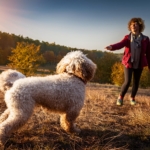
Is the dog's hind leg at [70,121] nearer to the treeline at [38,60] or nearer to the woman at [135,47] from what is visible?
the treeline at [38,60]

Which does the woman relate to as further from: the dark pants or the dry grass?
the dry grass

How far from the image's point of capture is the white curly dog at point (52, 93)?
3.54 m

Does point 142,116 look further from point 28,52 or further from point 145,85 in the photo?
point 145,85

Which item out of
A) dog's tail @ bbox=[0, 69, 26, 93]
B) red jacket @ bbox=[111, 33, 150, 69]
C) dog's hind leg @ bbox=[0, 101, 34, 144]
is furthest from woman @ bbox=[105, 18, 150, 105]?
dog's hind leg @ bbox=[0, 101, 34, 144]

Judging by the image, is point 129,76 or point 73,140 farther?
point 129,76

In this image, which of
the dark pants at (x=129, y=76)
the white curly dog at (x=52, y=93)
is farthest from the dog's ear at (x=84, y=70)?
the dark pants at (x=129, y=76)

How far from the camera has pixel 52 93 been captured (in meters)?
3.79

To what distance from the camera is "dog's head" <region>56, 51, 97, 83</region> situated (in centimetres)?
410

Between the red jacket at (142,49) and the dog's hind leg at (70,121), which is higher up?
the red jacket at (142,49)

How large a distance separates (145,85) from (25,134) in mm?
47373

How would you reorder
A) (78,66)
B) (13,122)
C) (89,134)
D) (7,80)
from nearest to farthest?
(13,122), (7,80), (78,66), (89,134)

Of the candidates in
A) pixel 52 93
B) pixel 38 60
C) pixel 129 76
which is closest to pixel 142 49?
pixel 129 76

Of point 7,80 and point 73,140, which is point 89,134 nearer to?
point 73,140

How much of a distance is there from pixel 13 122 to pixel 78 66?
1.44 meters
